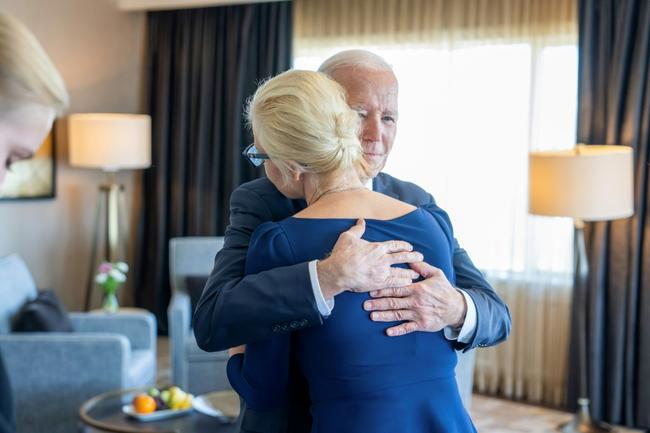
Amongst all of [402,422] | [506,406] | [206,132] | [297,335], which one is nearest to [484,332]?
[402,422]

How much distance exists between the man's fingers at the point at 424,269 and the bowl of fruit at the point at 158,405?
2668 mm

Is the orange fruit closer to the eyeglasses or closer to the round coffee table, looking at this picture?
the round coffee table

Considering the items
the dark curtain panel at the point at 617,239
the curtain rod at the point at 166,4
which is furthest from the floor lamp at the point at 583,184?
the curtain rod at the point at 166,4

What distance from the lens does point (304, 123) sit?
1529 millimetres

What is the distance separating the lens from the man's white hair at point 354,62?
1.95 m

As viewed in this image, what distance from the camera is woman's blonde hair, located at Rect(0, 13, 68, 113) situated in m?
0.93

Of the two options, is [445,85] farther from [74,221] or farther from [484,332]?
[484,332]

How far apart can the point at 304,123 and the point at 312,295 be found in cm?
29

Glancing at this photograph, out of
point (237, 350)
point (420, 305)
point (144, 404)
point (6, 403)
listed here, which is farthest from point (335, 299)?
point (144, 404)

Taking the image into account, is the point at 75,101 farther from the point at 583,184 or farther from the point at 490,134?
the point at 583,184

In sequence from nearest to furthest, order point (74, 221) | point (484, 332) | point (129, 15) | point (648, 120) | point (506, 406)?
point (484, 332), point (648, 120), point (506, 406), point (74, 221), point (129, 15)

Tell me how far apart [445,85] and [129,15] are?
2707mm

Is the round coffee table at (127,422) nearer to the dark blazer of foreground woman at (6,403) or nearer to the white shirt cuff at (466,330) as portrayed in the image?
the white shirt cuff at (466,330)

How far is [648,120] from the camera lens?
4.94 meters
